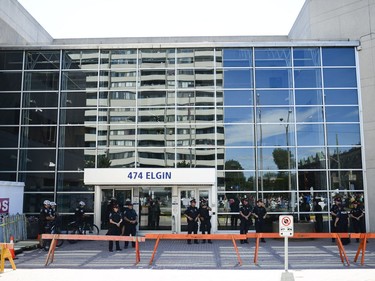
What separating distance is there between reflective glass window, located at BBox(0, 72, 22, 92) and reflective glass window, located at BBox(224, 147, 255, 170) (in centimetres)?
1117

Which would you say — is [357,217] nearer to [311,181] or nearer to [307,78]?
[311,181]

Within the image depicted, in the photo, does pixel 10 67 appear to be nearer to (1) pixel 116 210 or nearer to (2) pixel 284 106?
(1) pixel 116 210

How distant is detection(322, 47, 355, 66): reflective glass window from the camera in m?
21.2

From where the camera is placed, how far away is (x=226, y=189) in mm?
20156

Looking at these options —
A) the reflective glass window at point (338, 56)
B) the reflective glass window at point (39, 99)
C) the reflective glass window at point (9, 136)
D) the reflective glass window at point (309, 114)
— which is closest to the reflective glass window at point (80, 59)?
the reflective glass window at point (39, 99)

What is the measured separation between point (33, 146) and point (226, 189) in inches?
386

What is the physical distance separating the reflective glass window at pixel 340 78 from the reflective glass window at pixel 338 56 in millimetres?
367

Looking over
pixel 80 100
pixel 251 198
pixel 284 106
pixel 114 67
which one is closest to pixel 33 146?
pixel 80 100

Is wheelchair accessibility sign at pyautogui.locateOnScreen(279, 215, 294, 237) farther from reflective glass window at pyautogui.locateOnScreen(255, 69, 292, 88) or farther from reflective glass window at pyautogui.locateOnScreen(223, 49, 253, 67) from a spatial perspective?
reflective glass window at pyautogui.locateOnScreen(223, 49, 253, 67)

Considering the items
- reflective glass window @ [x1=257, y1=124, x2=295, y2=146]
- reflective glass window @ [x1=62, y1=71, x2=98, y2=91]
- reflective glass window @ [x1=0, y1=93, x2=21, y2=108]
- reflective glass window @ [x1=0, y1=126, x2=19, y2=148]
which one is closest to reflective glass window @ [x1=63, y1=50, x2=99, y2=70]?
reflective glass window @ [x1=62, y1=71, x2=98, y2=91]

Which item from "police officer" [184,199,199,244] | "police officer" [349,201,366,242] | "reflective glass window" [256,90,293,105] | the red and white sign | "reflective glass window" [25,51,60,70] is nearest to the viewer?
the red and white sign

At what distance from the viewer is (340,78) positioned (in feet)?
69.2

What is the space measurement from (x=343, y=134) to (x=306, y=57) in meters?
4.34

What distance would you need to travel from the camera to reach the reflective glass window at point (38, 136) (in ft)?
68.4
